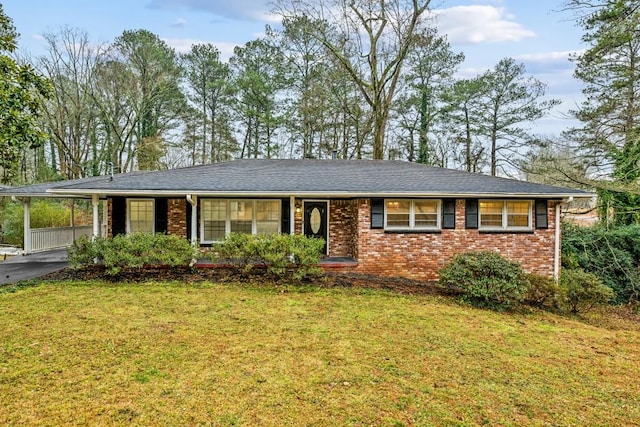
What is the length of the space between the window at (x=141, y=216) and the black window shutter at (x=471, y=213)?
9.38 metres

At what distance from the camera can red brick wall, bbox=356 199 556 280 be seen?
9758 mm

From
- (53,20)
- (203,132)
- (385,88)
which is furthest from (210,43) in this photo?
(385,88)

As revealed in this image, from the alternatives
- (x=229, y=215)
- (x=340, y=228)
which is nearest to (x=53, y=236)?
(x=229, y=215)

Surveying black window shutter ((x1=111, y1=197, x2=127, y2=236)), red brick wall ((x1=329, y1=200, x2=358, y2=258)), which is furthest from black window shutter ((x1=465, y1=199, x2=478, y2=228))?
black window shutter ((x1=111, y1=197, x2=127, y2=236))

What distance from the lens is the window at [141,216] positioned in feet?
34.6

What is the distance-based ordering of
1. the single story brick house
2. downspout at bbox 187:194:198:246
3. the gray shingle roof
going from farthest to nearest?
downspout at bbox 187:194:198:246 → the single story brick house → the gray shingle roof

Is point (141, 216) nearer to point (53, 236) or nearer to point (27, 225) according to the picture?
point (27, 225)

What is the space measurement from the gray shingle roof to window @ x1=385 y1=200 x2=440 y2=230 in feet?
1.63

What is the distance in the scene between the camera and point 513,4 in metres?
11.8

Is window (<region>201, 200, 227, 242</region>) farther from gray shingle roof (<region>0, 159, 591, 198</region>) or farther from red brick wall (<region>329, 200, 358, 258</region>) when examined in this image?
red brick wall (<region>329, 200, 358, 258</region>)

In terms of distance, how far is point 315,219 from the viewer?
36.0 feet

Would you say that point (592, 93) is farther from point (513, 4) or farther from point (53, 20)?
point (53, 20)

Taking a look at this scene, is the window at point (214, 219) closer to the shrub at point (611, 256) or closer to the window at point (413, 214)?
the window at point (413, 214)

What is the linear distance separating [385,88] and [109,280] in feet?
55.6
